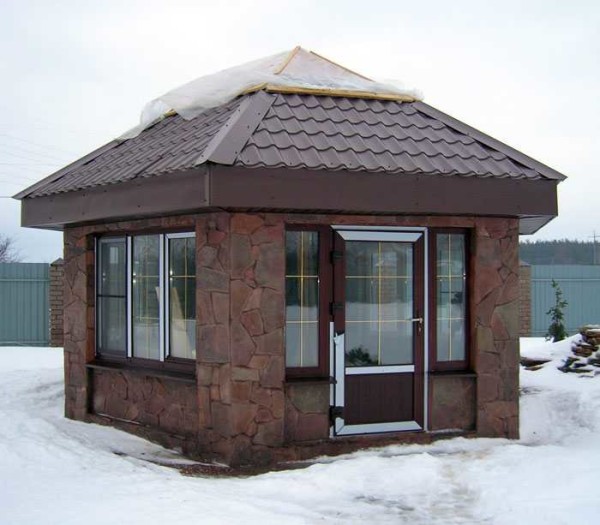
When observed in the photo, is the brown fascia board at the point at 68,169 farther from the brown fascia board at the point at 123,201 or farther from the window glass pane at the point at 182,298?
the window glass pane at the point at 182,298

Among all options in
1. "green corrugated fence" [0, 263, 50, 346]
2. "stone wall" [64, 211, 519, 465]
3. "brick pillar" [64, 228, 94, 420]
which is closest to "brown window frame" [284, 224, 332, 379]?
"stone wall" [64, 211, 519, 465]

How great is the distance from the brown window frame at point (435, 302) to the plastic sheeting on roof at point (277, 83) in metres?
1.66

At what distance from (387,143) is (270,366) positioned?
2307 millimetres

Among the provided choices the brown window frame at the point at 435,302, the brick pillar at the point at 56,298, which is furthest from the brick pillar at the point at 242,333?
the brick pillar at the point at 56,298

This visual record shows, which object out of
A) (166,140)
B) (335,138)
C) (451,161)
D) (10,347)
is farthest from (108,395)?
(10,347)

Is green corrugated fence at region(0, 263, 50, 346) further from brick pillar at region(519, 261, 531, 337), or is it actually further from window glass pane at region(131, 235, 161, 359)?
brick pillar at region(519, 261, 531, 337)

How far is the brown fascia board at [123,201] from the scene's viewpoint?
6402 mm

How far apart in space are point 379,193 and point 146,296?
2.67 metres

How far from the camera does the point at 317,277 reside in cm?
704

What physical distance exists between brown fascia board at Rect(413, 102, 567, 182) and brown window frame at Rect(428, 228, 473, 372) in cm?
87

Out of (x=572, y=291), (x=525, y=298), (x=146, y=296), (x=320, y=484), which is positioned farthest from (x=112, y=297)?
(x=572, y=291)

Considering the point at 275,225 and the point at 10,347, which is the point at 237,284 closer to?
the point at 275,225

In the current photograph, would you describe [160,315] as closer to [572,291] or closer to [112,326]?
[112,326]

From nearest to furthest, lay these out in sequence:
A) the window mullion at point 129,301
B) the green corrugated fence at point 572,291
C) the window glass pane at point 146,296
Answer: the window glass pane at point 146,296, the window mullion at point 129,301, the green corrugated fence at point 572,291
